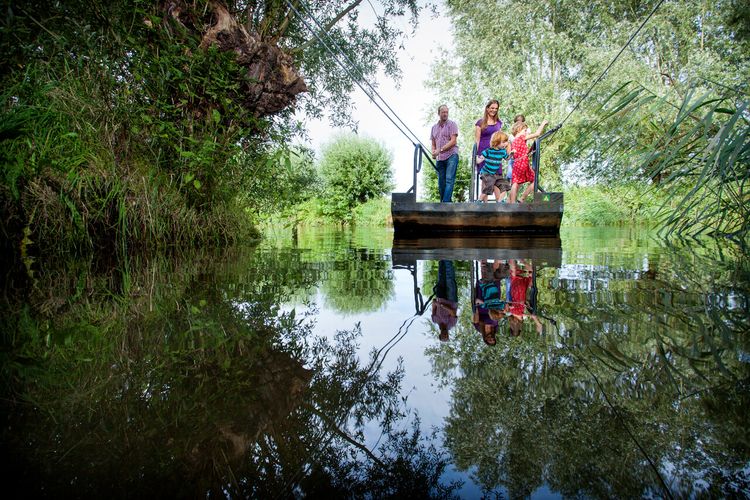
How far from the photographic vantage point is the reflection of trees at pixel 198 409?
0.51 metres

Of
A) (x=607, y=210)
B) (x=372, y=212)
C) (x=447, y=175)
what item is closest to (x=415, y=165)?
(x=447, y=175)

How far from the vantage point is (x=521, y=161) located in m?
7.25

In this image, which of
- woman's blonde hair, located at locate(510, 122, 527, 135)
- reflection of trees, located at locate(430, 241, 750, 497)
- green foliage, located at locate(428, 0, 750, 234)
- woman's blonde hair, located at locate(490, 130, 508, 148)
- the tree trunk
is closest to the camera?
reflection of trees, located at locate(430, 241, 750, 497)

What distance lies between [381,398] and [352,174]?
2903 centimetres

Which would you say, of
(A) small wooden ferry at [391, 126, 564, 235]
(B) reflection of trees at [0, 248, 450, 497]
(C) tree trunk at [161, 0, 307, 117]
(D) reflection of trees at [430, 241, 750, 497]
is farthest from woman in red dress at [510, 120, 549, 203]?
(B) reflection of trees at [0, 248, 450, 497]

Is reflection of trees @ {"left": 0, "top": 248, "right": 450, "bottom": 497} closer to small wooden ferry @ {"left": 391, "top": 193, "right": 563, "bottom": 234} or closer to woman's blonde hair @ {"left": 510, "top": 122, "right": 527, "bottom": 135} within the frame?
small wooden ferry @ {"left": 391, "top": 193, "right": 563, "bottom": 234}

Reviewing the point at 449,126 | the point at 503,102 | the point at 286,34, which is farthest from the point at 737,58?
the point at 286,34

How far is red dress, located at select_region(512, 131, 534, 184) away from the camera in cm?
708

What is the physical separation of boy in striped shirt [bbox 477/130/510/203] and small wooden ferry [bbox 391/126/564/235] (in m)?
0.51

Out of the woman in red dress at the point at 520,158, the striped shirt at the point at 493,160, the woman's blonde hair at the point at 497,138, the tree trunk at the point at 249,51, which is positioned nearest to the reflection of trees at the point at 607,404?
the tree trunk at the point at 249,51

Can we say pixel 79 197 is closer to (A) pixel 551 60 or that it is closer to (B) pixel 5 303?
(B) pixel 5 303

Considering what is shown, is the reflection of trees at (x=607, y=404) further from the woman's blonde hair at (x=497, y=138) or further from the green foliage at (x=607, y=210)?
the green foliage at (x=607, y=210)

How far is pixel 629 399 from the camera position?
27.4 inches

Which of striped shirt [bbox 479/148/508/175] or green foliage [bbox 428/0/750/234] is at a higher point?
green foliage [bbox 428/0/750/234]
